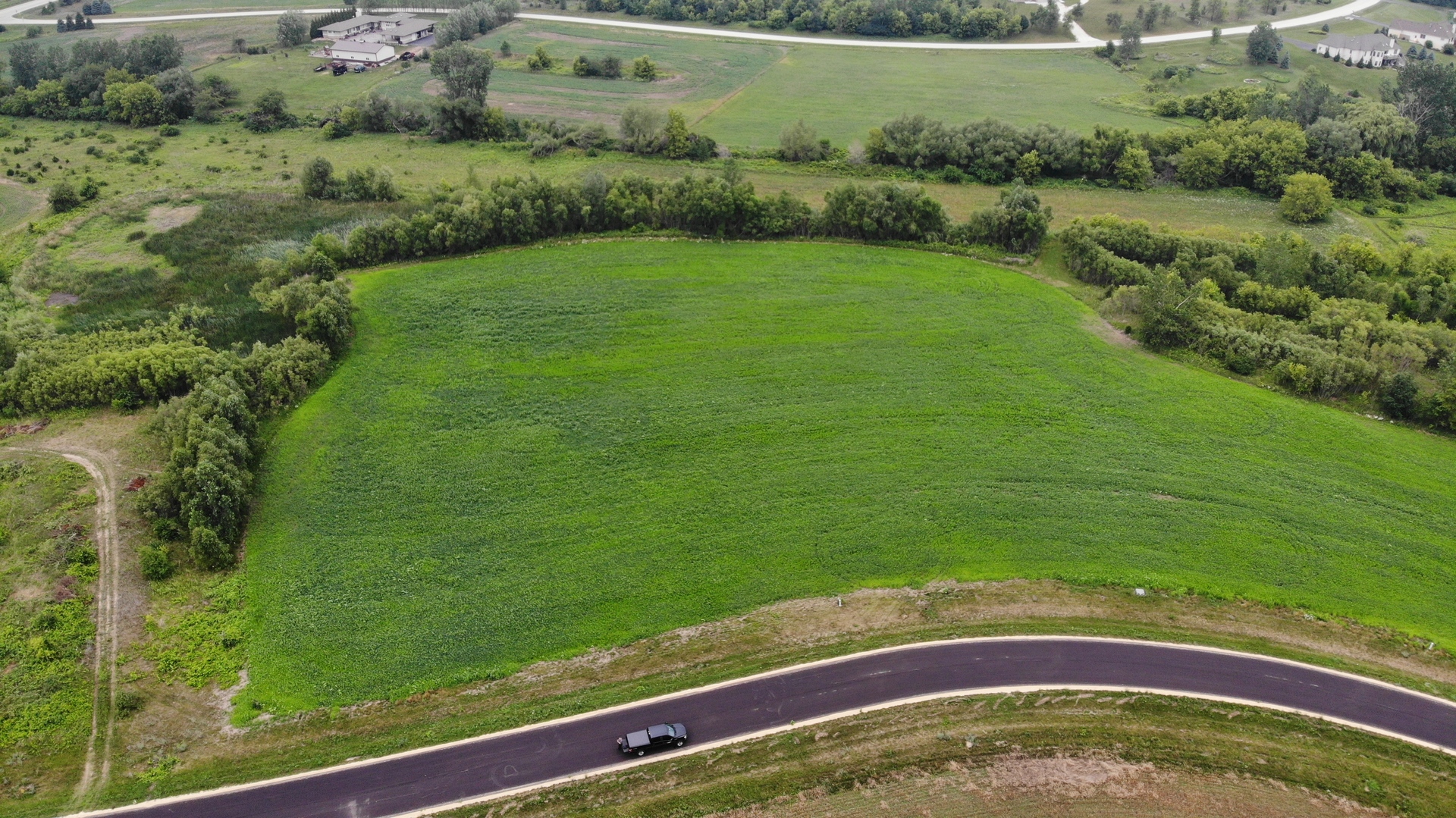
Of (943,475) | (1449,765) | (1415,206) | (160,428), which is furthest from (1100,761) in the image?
(1415,206)

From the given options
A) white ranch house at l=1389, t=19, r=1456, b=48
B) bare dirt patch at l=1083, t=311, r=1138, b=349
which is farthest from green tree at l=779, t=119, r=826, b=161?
white ranch house at l=1389, t=19, r=1456, b=48

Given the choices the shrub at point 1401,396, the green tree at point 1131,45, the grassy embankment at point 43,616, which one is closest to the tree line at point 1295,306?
the shrub at point 1401,396

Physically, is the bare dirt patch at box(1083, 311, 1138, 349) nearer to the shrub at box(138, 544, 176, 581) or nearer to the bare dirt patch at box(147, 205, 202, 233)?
the shrub at box(138, 544, 176, 581)

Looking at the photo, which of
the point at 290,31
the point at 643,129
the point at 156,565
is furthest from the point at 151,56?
the point at 156,565

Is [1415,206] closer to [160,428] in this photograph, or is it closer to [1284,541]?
[1284,541]

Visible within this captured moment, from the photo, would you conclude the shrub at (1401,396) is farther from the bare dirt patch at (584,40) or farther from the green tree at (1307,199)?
the bare dirt patch at (584,40)

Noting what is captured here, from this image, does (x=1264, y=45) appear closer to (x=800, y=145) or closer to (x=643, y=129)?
(x=800, y=145)

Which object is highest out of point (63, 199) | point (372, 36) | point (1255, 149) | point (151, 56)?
point (372, 36)
